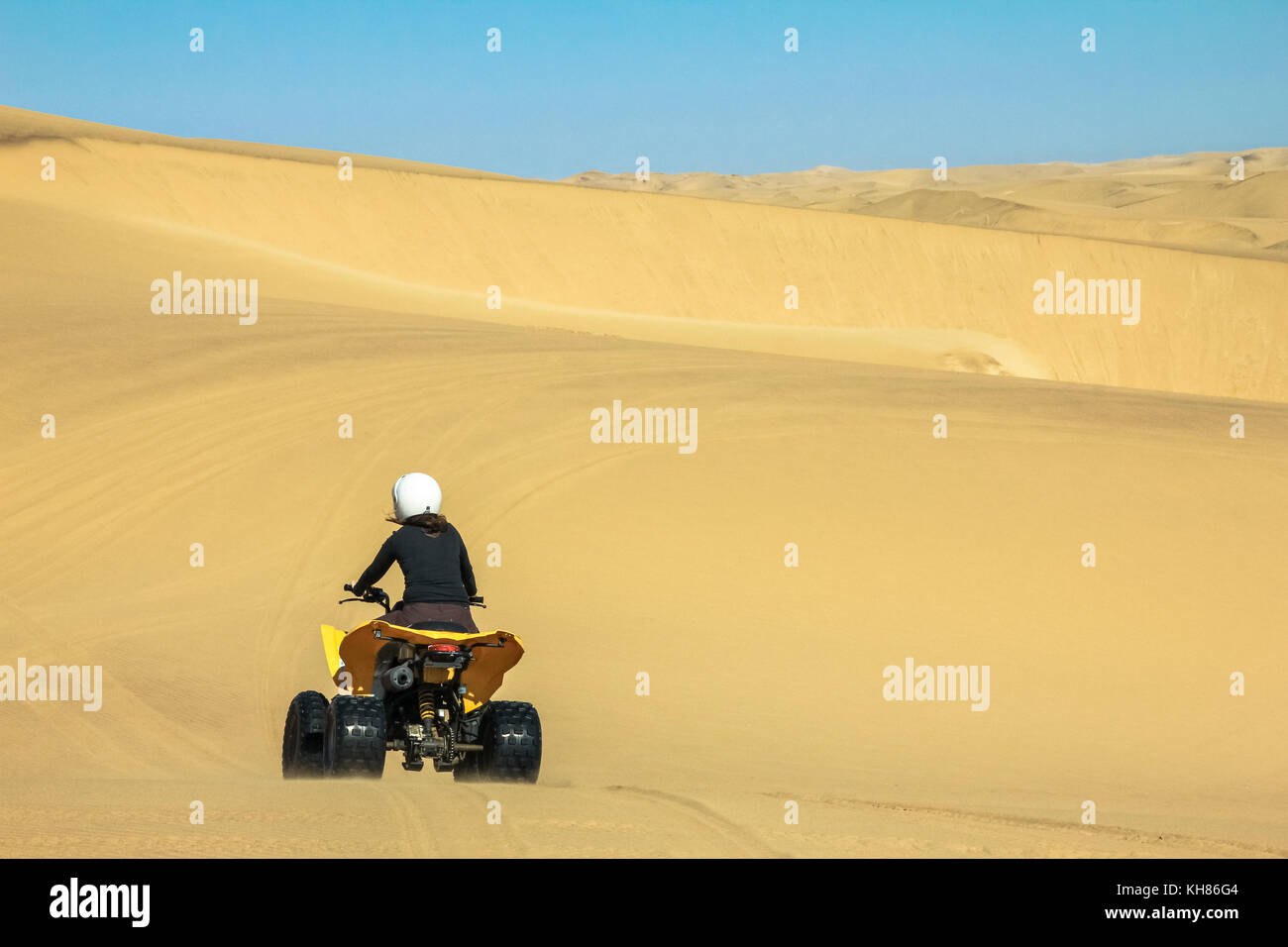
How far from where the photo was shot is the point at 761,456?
54.1 ft

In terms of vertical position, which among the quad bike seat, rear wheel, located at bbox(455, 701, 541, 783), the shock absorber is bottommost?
rear wheel, located at bbox(455, 701, 541, 783)

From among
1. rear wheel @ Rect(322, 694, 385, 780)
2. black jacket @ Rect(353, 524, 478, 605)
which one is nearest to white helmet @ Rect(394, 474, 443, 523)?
black jacket @ Rect(353, 524, 478, 605)

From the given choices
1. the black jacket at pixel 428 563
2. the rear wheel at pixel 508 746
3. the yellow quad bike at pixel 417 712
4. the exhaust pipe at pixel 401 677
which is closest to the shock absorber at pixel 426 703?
the yellow quad bike at pixel 417 712

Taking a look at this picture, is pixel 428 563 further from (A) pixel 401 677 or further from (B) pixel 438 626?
(A) pixel 401 677

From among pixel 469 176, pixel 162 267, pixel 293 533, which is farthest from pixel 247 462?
pixel 469 176

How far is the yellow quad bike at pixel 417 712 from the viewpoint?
7219 mm

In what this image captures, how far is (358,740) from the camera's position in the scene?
7.24 m

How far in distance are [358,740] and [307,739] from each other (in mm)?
618

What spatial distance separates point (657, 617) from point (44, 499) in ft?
20.2

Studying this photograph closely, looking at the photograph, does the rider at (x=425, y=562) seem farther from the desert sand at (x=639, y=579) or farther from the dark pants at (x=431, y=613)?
the desert sand at (x=639, y=579)

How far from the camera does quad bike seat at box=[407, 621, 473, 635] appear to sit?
722cm

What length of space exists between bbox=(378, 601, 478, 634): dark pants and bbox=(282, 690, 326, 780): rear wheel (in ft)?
2.18

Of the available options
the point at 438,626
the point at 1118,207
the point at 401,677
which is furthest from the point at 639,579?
the point at 1118,207

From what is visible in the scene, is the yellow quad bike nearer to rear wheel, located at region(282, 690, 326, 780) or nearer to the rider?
rear wheel, located at region(282, 690, 326, 780)
